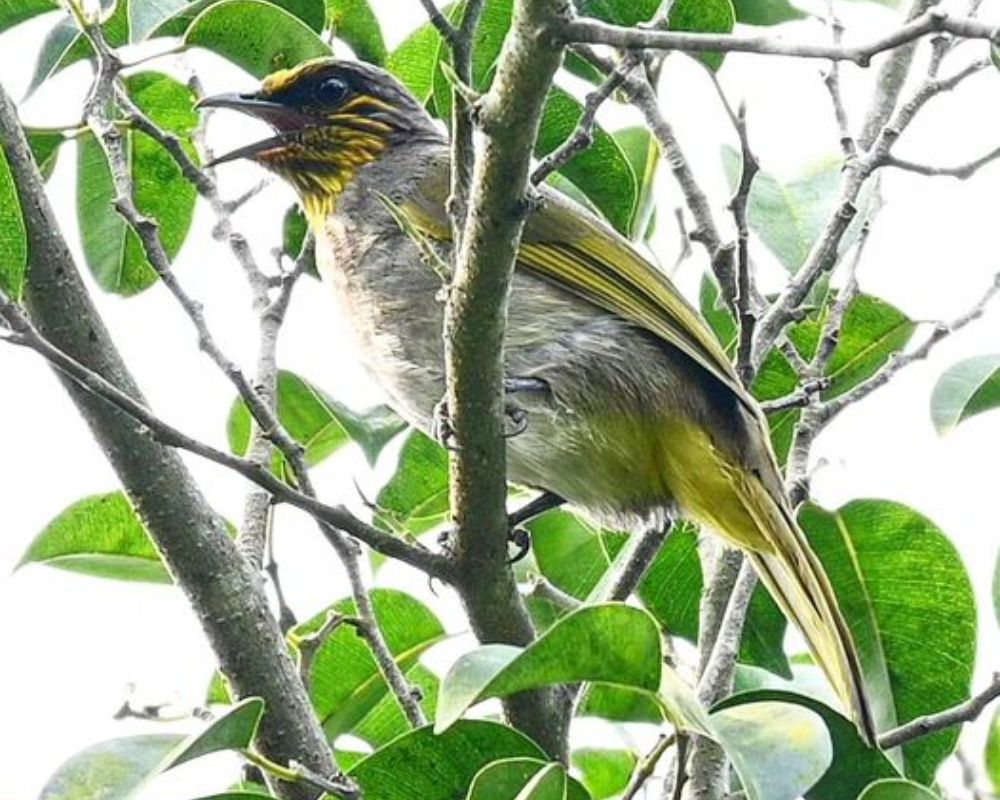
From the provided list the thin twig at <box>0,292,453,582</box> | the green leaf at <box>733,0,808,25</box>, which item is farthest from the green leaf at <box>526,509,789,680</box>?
the green leaf at <box>733,0,808,25</box>

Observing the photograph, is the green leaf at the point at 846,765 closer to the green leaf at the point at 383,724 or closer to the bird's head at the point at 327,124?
the green leaf at the point at 383,724

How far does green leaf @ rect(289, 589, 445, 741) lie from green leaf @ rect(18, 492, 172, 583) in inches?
12.3

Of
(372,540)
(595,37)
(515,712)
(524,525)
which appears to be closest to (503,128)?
(595,37)

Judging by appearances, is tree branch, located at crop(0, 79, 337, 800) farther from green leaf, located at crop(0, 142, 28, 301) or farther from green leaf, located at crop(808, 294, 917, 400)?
green leaf, located at crop(808, 294, 917, 400)

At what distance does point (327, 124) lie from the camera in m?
4.23

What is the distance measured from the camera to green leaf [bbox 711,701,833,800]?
2160 mm

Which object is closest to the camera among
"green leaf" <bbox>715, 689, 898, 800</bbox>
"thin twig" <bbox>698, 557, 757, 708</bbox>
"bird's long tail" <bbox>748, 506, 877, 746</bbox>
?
"green leaf" <bbox>715, 689, 898, 800</bbox>

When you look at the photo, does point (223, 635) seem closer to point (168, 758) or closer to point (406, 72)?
point (168, 758)

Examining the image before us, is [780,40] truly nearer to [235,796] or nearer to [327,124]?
[235,796]

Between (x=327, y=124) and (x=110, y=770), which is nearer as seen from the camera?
(x=110, y=770)

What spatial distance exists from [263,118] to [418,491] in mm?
1043

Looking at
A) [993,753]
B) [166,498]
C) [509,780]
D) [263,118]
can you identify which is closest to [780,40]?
[509,780]

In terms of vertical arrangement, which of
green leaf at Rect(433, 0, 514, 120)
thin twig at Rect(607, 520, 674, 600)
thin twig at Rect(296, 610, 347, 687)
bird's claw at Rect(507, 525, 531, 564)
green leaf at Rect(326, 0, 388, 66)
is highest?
green leaf at Rect(326, 0, 388, 66)

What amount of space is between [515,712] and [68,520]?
90 centimetres
